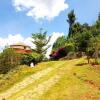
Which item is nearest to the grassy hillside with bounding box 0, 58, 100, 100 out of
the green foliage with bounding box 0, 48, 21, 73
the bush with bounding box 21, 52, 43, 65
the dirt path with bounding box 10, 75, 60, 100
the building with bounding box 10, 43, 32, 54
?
the dirt path with bounding box 10, 75, 60, 100

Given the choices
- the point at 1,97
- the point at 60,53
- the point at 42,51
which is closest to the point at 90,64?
the point at 1,97

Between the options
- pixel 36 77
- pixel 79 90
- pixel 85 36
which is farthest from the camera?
pixel 85 36

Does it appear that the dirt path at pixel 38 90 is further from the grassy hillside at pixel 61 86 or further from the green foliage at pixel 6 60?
the green foliage at pixel 6 60

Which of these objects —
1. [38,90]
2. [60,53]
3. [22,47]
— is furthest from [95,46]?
[22,47]

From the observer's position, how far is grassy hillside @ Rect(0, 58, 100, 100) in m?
32.6

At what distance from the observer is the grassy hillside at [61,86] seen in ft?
107

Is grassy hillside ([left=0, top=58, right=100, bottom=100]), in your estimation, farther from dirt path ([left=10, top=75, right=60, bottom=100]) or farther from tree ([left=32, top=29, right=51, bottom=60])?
tree ([left=32, top=29, right=51, bottom=60])

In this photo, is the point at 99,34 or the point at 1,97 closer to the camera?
the point at 1,97

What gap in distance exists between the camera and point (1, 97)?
3725cm

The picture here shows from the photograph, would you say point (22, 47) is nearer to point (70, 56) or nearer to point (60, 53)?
point (60, 53)

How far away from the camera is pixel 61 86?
3625 cm

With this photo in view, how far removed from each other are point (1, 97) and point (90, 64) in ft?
54.6

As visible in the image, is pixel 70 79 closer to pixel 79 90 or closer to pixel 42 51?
pixel 79 90

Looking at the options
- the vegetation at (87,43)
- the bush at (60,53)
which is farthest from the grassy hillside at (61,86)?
the bush at (60,53)
